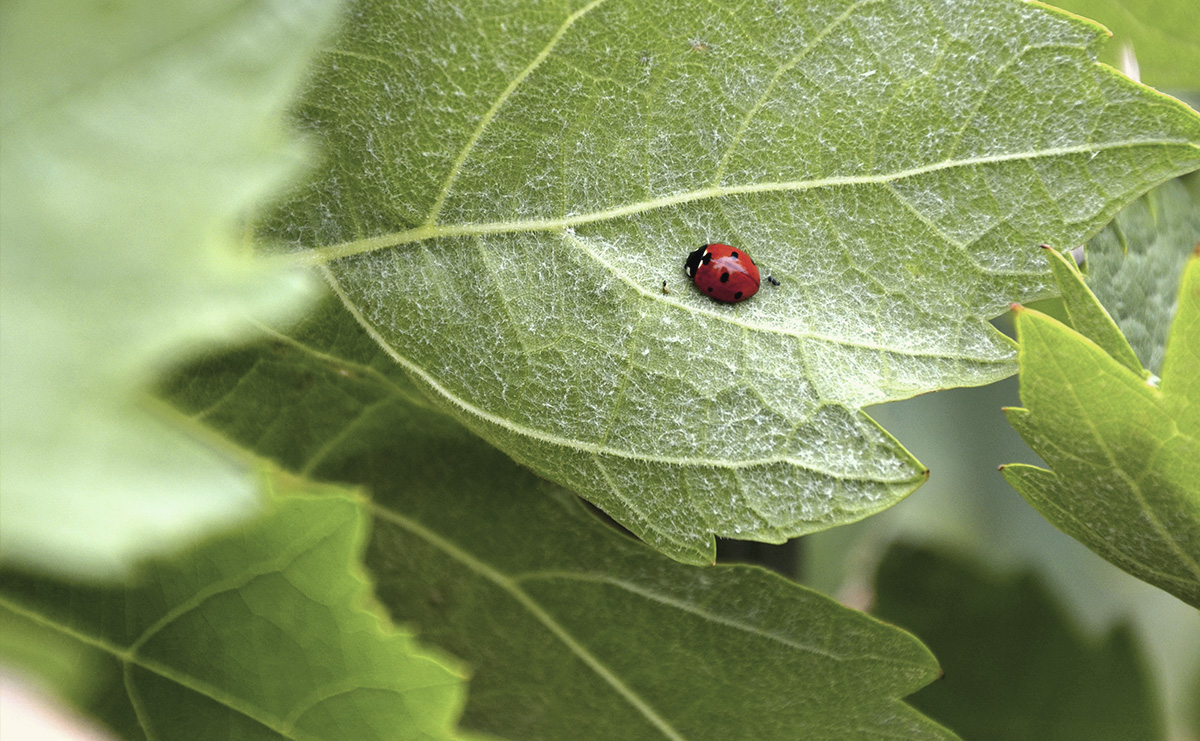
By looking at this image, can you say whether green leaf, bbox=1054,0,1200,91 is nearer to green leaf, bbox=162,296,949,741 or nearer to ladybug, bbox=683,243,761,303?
ladybug, bbox=683,243,761,303

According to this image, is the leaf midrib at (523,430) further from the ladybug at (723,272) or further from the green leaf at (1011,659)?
the green leaf at (1011,659)

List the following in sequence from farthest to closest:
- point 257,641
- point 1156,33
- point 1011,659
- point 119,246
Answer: point 1011,659
point 1156,33
point 257,641
point 119,246

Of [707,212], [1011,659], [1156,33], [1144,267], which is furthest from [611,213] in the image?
[1011,659]

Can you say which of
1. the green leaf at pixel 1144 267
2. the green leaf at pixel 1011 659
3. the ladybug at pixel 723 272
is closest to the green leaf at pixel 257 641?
the ladybug at pixel 723 272

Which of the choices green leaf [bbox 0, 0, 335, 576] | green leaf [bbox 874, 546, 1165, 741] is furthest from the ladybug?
green leaf [bbox 874, 546, 1165, 741]

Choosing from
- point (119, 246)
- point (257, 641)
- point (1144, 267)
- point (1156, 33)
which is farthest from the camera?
point (1156, 33)

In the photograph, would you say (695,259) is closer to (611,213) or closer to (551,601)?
(611,213)

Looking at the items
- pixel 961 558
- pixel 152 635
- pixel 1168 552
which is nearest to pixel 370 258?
pixel 152 635
